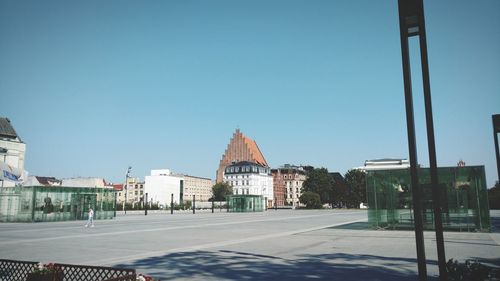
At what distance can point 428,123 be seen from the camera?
610cm

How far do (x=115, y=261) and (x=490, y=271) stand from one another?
→ 985 cm

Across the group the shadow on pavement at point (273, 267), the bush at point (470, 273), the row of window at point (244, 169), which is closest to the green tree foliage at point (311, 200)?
the row of window at point (244, 169)

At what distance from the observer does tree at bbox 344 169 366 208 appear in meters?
95.0

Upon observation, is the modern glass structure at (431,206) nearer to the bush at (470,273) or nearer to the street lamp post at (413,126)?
the bush at (470,273)

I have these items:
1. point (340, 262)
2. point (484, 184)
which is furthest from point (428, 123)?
point (484, 184)

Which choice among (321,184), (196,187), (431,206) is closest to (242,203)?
(321,184)

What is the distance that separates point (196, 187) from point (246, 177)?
171ft

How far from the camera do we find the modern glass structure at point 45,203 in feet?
116

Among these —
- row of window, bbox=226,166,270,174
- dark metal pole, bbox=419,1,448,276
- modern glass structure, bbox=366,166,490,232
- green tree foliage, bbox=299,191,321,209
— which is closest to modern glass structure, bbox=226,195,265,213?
green tree foliage, bbox=299,191,321,209

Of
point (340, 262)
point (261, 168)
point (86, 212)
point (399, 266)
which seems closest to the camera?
point (399, 266)

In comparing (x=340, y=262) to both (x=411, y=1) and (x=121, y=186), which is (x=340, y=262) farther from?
(x=121, y=186)

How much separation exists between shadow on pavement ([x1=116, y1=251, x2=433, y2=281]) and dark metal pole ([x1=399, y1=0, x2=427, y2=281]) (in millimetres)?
3295

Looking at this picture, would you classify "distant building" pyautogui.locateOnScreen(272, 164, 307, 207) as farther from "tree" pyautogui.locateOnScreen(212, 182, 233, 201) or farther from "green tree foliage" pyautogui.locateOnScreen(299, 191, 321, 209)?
"green tree foliage" pyautogui.locateOnScreen(299, 191, 321, 209)

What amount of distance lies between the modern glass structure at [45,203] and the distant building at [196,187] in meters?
109
